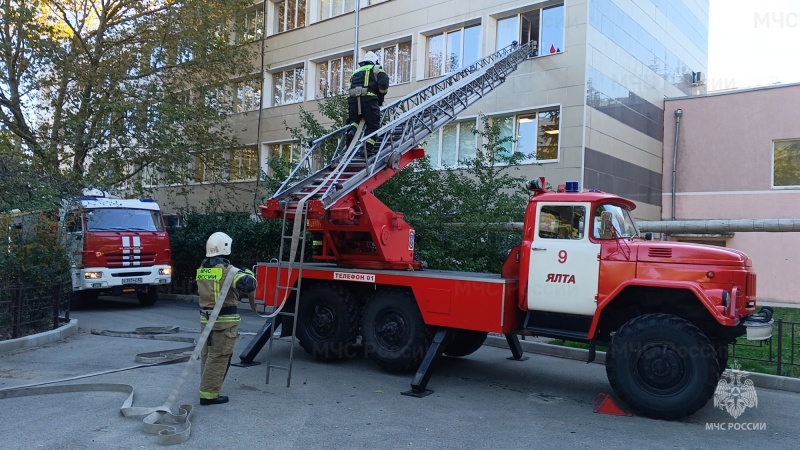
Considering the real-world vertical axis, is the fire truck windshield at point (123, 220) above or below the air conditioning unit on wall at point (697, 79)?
below

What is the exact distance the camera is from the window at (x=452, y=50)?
18.9m

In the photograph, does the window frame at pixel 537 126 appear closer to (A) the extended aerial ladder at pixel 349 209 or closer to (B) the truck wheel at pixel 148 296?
(A) the extended aerial ladder at pixel 349 209

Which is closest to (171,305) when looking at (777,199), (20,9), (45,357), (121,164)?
(121,164)

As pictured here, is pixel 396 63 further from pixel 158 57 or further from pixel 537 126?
pixel 158 57

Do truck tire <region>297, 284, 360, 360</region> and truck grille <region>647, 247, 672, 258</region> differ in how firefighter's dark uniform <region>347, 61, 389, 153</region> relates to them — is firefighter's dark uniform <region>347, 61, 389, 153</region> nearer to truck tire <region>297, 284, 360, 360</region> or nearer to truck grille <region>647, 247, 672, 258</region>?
truck tire <region>297, 284, 360, 360</region>

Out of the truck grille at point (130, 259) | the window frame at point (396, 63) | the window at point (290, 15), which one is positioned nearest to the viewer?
the truck grille at point (130, 259)

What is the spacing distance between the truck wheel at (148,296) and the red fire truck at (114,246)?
0.03 metres

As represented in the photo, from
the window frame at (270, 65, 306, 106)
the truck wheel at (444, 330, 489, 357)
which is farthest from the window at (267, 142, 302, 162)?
the truck wheel at (444, 330, 489, 357)

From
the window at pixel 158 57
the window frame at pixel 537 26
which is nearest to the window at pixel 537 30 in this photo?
the window frame at pixel 537 26

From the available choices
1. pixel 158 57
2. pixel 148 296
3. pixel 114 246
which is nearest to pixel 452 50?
pixel 158 57

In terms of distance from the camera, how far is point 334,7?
23.0m

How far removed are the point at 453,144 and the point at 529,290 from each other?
11824mm

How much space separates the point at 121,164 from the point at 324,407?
14537 mm

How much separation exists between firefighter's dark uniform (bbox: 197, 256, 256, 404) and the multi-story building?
30.0 feet
